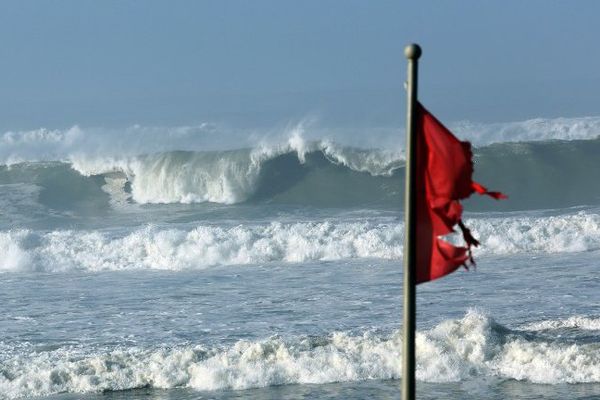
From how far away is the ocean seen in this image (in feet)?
39.2

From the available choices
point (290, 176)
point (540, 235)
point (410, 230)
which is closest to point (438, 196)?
point (410, 230)

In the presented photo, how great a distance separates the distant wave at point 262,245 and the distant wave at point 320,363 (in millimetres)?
9757

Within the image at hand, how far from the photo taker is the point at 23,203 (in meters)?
34.4

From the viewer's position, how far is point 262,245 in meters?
23.6

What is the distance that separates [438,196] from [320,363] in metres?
7.35

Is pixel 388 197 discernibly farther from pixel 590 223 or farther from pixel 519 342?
pixel 519 342

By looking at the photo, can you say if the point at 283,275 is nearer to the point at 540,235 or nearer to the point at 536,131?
the point at 540,235

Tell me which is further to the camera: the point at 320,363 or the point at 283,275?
the point at 283,275

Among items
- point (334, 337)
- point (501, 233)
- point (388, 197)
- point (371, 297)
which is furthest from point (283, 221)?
point (334, 337)

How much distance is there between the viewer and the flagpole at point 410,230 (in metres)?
4.72

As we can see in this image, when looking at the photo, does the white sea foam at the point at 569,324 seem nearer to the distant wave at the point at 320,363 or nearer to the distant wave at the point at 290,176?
the distant wave at the point at 320,363

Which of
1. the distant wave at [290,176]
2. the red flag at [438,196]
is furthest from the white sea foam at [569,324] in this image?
the distant wave at [290,176]

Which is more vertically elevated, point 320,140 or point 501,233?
point 320,140

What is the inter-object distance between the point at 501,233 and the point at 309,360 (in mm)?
11925
